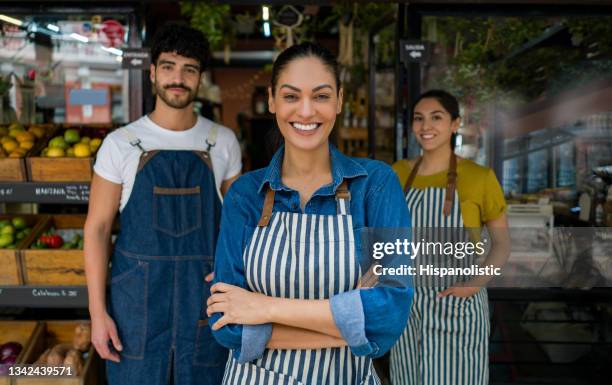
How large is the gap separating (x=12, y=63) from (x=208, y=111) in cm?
288

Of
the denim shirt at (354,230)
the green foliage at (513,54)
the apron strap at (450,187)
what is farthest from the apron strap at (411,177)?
the denim shirt at (354,230)

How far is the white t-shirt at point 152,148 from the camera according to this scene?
230 centimetres

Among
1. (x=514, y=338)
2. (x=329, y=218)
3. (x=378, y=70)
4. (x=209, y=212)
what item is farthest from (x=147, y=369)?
(x=378, y=70)

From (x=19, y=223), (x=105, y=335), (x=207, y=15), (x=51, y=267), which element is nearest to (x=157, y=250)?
(x=105, y=335)

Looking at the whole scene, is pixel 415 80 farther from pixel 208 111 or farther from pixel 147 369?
pixel 208 111

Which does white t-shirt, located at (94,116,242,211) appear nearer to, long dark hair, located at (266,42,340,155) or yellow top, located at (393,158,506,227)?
long dark hair, located at (266,42,340,155)

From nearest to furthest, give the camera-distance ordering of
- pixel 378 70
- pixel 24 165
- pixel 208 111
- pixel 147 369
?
1. pixel 147 369
2. pixel 24 165
3. pixel 378 70
4. pixel 208 111

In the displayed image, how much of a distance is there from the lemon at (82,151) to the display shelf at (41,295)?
0.64m

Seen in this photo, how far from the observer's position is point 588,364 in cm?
346

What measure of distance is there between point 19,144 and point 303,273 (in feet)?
7.36

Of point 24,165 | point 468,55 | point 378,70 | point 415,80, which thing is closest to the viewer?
point 24,165

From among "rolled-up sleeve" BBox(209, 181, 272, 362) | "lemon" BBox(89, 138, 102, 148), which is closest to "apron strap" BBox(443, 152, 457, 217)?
"rolled-up sleeve" BBox(209, 181, 272, 362)

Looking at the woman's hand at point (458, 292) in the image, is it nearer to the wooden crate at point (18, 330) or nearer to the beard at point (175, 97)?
the beard at point (175, 97)

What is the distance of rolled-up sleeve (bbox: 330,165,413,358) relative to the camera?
146 cm
